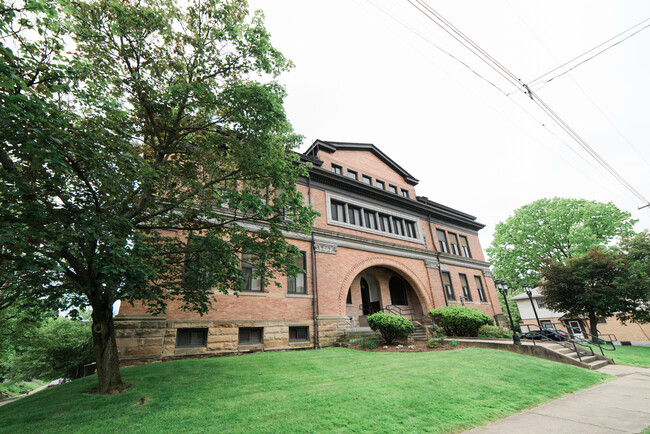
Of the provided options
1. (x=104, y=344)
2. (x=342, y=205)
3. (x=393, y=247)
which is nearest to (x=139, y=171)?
(x=104, y=344)

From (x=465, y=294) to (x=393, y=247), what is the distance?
30.6ft

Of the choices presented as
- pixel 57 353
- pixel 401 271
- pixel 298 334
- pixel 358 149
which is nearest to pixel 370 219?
pixel 401 271

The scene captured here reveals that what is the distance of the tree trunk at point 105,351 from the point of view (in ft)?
22.0

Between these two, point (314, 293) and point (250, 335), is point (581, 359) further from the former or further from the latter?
point (250, 335)

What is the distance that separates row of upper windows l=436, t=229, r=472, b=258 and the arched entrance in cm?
542

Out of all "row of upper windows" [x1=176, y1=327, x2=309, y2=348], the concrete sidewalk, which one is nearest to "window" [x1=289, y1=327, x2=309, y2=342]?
"row of upper windows" [x1=176, y1=327, x2=309, y2=348]

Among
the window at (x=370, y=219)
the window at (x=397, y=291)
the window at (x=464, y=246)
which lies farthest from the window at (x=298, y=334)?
the window at (x=464, y=246)

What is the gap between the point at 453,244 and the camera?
83.7 ft

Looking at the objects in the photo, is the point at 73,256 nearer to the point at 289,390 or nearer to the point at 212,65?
the point at 289,390

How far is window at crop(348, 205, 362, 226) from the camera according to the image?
19125 mm

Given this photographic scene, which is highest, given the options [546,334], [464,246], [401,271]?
[464,246]

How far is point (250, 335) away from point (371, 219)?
11.4m

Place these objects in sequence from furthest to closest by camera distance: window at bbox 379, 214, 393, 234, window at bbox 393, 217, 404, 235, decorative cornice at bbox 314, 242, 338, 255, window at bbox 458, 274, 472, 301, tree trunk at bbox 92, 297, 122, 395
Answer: window at bbox 458, 274, 472, 301, window at bbox 393, 217, 404, 235, window at bbox 379, 214, 393, 234, decorative cornice at bbox 314, 242, 338, 255, tree trunk at bbox 92, 297, 122, 395

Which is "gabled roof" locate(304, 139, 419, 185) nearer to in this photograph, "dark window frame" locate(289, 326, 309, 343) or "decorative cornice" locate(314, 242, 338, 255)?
"decorative cornice" locate(314, 242, 338, 255)
